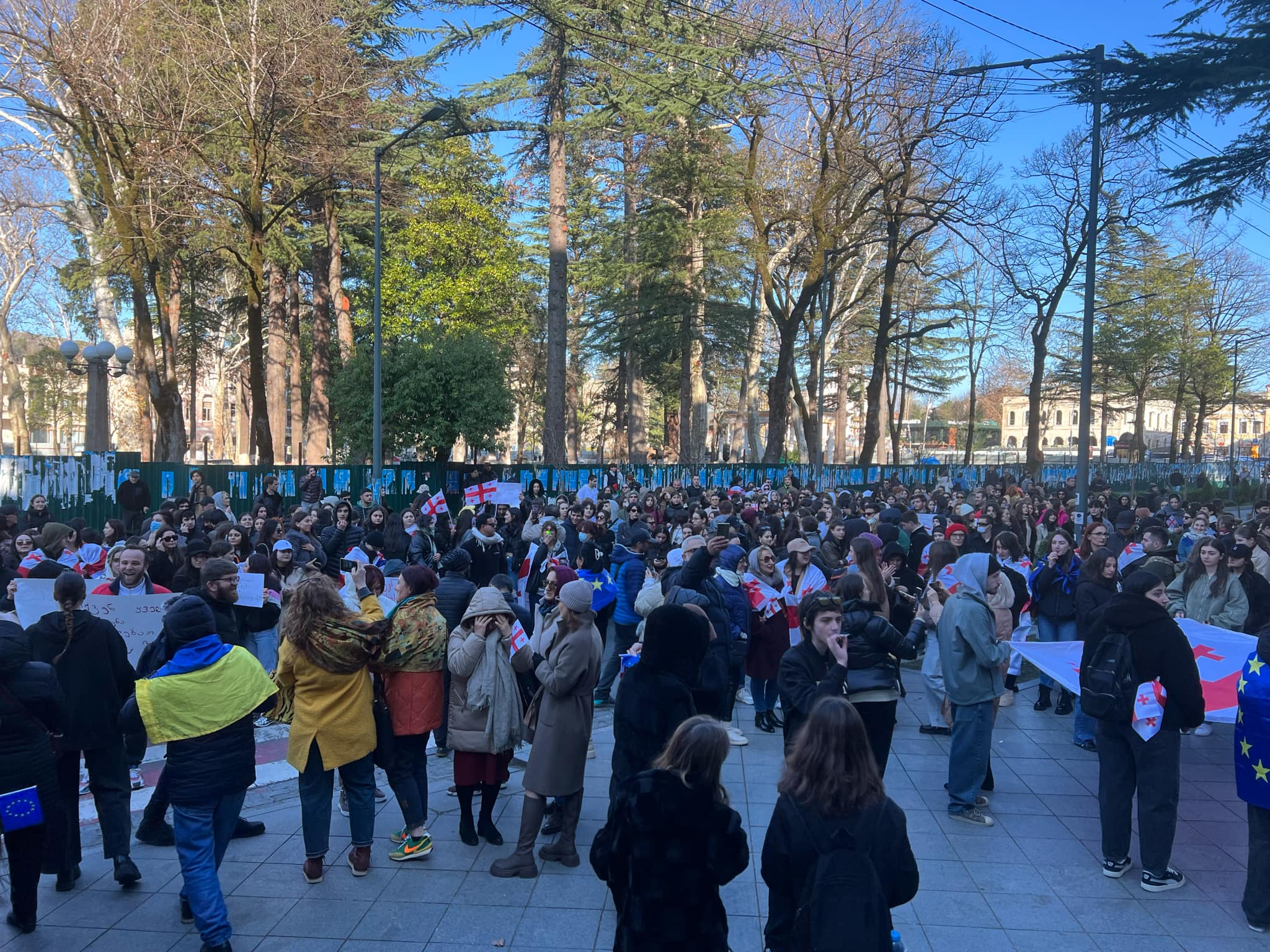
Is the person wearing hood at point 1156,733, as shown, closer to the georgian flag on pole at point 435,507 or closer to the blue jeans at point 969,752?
the blue jeans at point 969,752

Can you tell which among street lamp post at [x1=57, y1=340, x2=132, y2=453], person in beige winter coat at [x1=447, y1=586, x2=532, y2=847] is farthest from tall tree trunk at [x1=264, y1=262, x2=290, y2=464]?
person in beige winter coat at [x1=447, y1=586, x2=532, y2=847]

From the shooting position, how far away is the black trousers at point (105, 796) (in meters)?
5.42

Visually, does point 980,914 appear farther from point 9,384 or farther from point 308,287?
point 9,384

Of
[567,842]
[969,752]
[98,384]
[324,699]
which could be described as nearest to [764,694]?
[969,752]

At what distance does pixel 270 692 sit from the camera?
16.5 ft

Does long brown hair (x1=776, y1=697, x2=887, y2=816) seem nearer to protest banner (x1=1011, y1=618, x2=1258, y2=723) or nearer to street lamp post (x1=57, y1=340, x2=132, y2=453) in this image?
protest banner (x1=1011, y1=618, x2=1258, y2=723)

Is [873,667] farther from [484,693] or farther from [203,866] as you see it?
[203,866]

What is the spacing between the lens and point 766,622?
8.62 meters

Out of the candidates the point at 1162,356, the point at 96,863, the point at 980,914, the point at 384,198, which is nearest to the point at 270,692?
the point at 96,863

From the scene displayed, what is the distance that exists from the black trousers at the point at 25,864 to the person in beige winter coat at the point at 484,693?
213 centimetres

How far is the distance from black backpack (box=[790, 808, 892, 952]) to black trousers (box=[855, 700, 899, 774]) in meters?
2.47

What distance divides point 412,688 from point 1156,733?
4.33m

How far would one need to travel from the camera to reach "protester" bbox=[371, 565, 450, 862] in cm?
576

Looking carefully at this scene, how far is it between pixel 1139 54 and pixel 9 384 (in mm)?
48615
